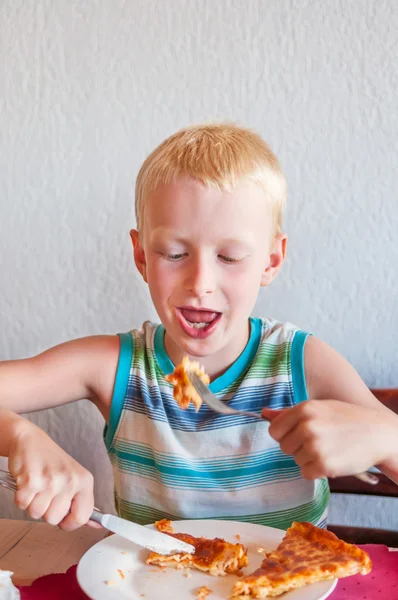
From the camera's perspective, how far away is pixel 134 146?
129 cm

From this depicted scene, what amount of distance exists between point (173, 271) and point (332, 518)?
66 cm

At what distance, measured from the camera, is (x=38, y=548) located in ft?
3.31

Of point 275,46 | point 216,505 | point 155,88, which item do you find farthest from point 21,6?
point 216,505

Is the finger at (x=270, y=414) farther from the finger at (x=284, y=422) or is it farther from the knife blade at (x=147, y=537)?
the knife blade at (x=147, y=537)

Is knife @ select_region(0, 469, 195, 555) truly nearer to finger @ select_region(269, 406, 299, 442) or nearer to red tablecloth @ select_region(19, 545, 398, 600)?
red tablecloth @ select_region(19, 545, 398, 600)

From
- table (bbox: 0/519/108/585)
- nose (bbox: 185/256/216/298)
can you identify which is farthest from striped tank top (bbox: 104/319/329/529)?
nose (bbox: 185/256/216/298)

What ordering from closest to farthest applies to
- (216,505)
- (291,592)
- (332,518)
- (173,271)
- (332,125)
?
(291,592) → (173,271) → (216,505) → (332,125) → (332,518)

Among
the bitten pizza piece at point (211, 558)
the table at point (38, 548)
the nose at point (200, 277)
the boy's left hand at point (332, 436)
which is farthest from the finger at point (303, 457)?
the table at point (38, 548)

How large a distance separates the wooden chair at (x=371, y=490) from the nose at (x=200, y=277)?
41 centimetres

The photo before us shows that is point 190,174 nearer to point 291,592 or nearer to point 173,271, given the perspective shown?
point 173,271

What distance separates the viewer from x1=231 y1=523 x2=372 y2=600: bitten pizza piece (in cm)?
74

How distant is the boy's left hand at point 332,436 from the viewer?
87 cm

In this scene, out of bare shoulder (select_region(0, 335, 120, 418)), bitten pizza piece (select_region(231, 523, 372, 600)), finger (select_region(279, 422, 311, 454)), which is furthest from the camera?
bare shoulder (select_region(0, 335, 120, 418))

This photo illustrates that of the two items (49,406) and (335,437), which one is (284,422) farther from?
(49,406)
